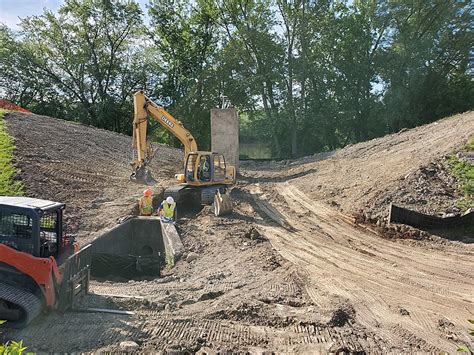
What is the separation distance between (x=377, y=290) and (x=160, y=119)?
10.7 m

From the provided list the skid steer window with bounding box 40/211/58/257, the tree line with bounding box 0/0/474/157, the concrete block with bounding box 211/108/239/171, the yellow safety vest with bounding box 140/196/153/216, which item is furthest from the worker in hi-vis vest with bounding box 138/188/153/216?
the tree line with bounding box 0/0/474/157

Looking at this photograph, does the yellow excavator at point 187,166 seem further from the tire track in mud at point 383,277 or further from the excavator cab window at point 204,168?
the tire track in mud at point 383,277

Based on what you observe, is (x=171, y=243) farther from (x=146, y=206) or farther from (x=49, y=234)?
(x=49, y=234)

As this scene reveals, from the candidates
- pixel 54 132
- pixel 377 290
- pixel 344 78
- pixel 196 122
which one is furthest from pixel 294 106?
pixel 377 290

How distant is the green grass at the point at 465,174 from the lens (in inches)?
496

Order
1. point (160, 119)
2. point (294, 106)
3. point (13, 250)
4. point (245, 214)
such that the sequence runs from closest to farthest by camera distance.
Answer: point (13, 250) < point (245, 214) < point (160, 119) < point (294, 106)

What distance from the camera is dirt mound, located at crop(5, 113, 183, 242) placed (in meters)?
13.5

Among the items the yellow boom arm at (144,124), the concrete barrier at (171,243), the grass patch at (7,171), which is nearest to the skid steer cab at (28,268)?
the concrete barrier at (171,243)

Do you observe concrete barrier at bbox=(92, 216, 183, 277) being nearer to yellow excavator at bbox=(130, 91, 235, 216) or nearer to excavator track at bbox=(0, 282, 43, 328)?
yellow excavator at bbox=(130, 91, 235, 216)

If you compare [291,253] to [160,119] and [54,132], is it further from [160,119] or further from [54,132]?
[54,132]

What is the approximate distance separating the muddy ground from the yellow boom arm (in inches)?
67.4

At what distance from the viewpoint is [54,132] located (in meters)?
21.8

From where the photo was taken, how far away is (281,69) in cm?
3822

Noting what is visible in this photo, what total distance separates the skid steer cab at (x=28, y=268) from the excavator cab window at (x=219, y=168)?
9.86 meters
